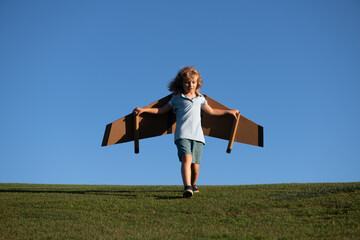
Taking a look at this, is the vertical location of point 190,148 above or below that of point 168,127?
below

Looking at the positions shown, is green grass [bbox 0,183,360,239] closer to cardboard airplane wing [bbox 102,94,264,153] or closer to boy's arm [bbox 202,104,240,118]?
cardboard airplane wing [bbox 102,94,264,153]

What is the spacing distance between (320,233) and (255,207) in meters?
1.49

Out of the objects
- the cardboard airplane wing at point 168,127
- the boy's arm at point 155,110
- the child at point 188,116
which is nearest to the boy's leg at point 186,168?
the child at point 188,116

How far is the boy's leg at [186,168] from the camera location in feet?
21.1

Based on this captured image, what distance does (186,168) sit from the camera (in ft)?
21.3

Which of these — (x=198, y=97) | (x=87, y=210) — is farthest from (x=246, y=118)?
(x=87, y=210)

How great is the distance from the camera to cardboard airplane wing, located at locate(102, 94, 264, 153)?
7.77 meters

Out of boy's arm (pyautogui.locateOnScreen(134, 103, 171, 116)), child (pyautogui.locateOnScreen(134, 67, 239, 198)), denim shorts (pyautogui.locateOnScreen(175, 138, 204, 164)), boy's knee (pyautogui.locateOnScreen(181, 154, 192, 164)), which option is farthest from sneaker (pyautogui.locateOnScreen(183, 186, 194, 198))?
boy's arm (pyautogui.locateOnScreen(134, 103, 171, 116))

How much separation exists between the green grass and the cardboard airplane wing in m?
1.57

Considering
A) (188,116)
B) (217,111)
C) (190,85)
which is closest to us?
(188,116)

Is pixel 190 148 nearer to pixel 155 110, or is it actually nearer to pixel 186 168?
pixel 186 168

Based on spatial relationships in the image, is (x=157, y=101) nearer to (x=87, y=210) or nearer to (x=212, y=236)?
(x=87, y=210)

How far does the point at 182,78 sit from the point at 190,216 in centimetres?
324

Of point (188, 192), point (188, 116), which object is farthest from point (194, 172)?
point (188, 116)
